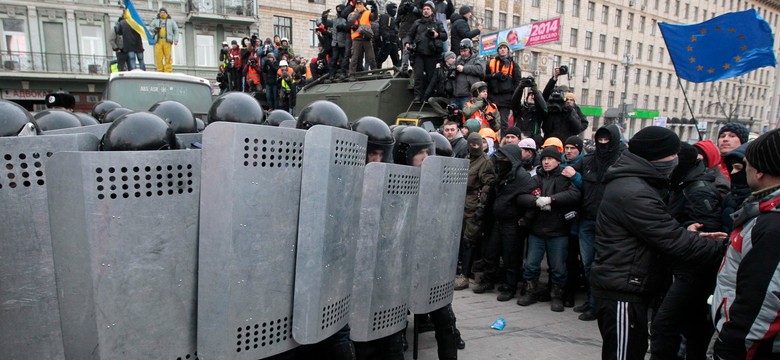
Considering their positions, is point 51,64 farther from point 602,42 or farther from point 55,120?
point 602,42

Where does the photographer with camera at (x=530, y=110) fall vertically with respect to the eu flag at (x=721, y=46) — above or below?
below

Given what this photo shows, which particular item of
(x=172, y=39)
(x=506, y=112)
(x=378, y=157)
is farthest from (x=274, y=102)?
(x=378, y=157)

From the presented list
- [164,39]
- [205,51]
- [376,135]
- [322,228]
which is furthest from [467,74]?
[205,51]

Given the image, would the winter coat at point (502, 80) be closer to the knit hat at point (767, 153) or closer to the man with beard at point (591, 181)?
the man with beard at point (591, 181)

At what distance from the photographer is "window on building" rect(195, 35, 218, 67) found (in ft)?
101

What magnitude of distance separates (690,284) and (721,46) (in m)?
4.12

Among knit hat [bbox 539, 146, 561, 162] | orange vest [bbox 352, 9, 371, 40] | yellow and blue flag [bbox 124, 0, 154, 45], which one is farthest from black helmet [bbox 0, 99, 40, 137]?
yellow and blue flag [bbox 124, 0, 154, 45]

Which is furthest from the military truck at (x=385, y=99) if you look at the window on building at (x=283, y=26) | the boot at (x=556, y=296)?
the window on building at (x=283, y=26)

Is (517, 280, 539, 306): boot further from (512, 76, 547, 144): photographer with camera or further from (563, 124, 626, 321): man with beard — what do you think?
(512, 76, 547, 144): photographer with camera

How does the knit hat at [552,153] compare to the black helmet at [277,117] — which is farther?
the knit hat at [552,153]

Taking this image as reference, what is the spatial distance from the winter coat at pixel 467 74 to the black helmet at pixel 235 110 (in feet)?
21.2

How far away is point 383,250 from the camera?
8.66 feet

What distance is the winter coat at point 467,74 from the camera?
8727mm

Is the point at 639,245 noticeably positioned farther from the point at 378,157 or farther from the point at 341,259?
the point at 341,259
